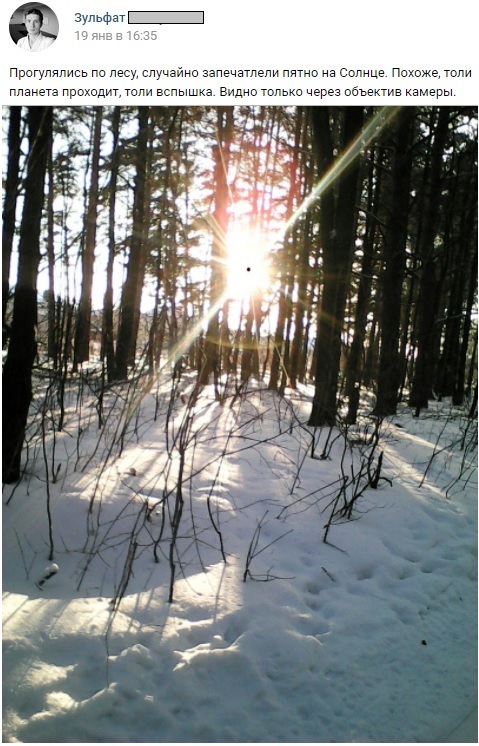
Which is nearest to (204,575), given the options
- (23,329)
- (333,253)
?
(23,329)

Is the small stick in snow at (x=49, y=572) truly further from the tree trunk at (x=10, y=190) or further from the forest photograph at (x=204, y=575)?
the tree trunk at (x=10, y=190)

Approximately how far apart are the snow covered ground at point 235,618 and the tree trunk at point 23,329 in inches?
14.2

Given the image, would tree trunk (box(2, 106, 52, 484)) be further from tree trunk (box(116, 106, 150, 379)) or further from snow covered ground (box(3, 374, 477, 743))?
tree trunk (box(116, 106, 150, 379))

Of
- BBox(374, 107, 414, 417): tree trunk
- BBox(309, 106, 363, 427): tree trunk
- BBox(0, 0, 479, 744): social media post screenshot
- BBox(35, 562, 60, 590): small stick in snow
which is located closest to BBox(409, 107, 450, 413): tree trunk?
BBox(374, 107, 414, 417): tree trunk

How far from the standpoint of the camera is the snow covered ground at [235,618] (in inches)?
62.7

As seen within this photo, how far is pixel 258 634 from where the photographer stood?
1.95 m

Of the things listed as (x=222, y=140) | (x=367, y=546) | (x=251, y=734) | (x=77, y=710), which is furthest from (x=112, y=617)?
(x=222, y=140)

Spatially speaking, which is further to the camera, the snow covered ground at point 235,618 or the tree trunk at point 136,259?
the tree trunk at point 136,259
